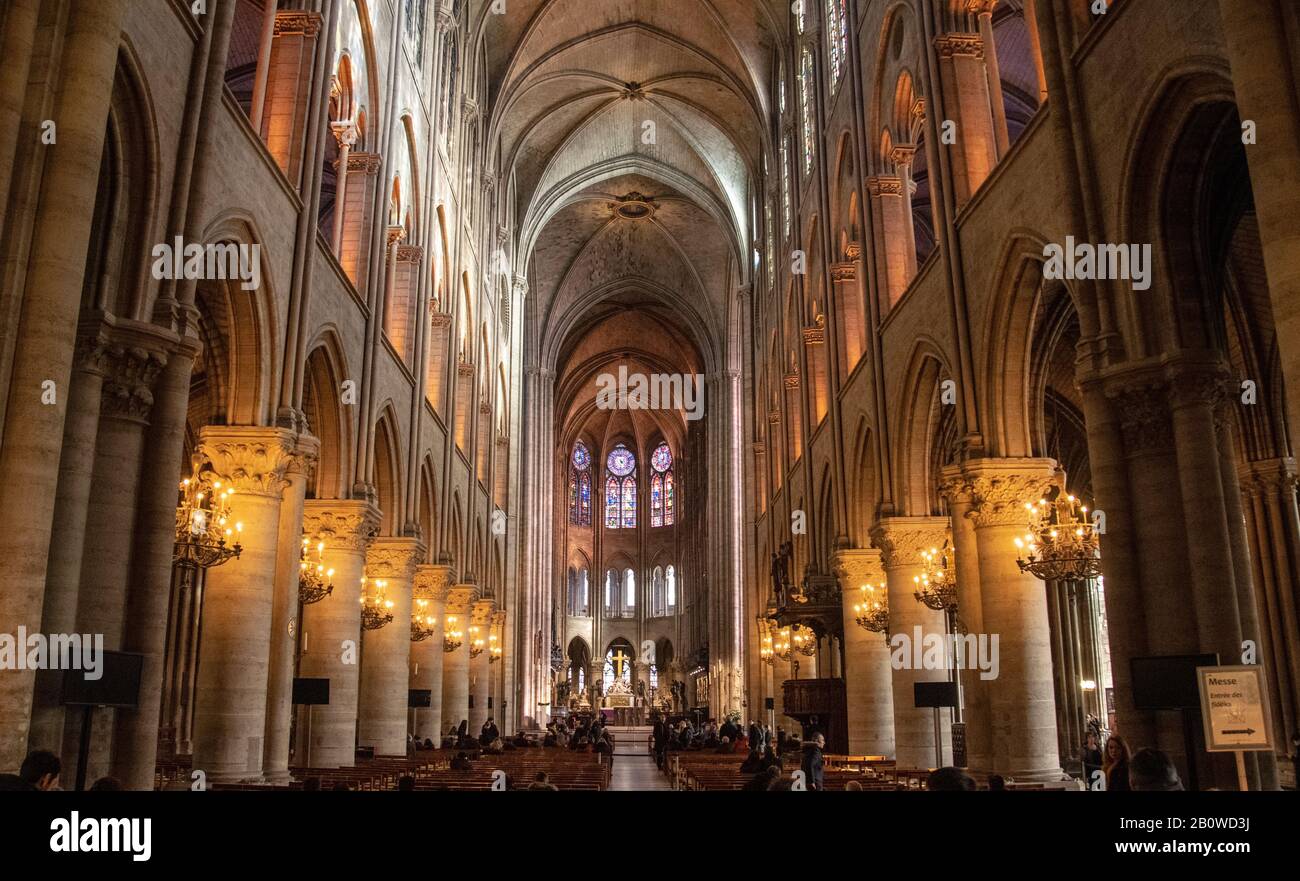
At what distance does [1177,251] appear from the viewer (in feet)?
32.5

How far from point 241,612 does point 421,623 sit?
1157cm

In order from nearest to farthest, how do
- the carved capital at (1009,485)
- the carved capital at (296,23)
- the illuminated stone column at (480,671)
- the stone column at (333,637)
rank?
1. the carved capital at (1009,485)
2. the carved capital at (296,23)
3. the stone column at (333,637)
4. the illuminated stone column at (480,671)

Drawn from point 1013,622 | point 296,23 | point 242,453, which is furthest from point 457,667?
point 1013,622

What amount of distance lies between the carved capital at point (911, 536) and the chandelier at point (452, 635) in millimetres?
13227

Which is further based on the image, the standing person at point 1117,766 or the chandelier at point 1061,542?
the chandelier at point 1061,542

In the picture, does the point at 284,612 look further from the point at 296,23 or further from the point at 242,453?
the point at 296,23

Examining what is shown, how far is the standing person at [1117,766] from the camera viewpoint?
6.74m

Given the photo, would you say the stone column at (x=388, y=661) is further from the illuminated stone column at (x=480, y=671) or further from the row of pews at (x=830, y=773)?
the illuminated stone column at (x=480, y=671)

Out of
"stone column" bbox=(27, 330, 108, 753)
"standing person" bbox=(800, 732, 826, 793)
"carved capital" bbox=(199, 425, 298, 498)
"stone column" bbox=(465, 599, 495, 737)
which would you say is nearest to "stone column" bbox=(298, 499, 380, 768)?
"carved capital" bbox=(199, 425, 298, 498)

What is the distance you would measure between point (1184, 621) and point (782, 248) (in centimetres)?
2250

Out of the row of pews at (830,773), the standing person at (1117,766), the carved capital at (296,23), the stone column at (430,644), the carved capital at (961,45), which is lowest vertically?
the row of pews at (830,773)

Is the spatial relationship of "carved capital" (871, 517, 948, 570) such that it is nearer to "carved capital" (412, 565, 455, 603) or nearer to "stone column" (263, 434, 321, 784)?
"stone column" (263, 434, 321, 784)

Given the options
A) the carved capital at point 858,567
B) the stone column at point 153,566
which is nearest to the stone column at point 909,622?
the carved capital at point 858,567
